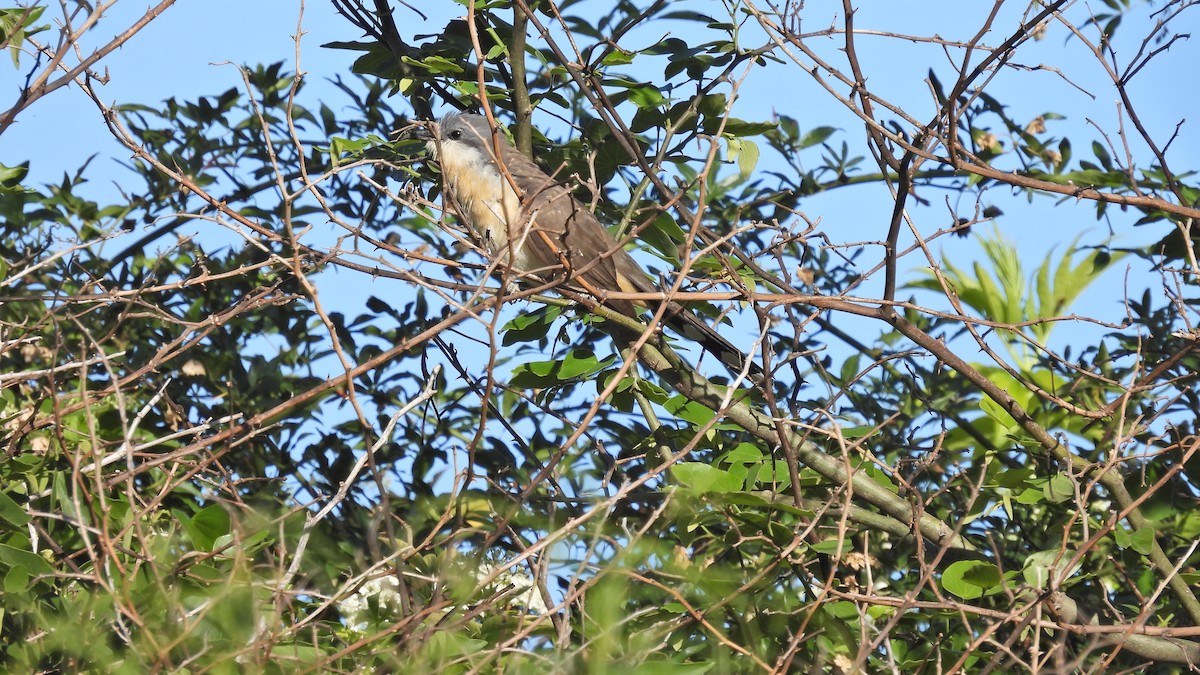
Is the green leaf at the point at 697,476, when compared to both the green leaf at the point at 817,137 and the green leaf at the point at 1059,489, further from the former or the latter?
the green leaf at the point at 817,137

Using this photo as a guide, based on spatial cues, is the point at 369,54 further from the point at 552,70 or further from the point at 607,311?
the point at 607,311

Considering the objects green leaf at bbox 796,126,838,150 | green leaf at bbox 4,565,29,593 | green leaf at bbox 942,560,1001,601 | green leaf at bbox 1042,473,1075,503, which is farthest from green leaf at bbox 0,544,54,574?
green leaf at bbox 796,126,838,150

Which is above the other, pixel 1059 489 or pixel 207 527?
pixel 207 527

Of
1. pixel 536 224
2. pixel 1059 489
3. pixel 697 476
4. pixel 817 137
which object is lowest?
pixel 1059 489

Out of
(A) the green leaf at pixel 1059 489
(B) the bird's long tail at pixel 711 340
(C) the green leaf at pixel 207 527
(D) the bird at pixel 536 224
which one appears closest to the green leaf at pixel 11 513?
(C) the green leaf at pixel 207 527

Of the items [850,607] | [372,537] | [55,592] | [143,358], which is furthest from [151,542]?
[143,358]

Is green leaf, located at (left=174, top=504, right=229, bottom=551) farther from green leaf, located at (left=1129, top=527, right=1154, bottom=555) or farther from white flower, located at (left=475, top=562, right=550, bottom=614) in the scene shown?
green leaf, located at (left=1129, top=527, right=1154, bottom=555)

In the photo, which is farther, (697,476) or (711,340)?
(711,340)

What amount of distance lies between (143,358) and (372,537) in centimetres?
249

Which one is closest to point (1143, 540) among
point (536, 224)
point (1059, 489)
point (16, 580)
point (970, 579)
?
point (1059, 489)

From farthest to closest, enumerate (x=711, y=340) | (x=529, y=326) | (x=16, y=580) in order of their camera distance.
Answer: (x=711, y=340)
(x=529, y=326)
(x=16, y=580)

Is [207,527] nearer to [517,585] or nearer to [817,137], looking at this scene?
[517,585]

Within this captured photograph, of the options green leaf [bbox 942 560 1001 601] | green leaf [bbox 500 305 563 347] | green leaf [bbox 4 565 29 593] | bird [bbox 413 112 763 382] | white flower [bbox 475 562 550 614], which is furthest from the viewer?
bird [bbox 413 112 763 382]

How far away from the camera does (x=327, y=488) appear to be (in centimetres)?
390
